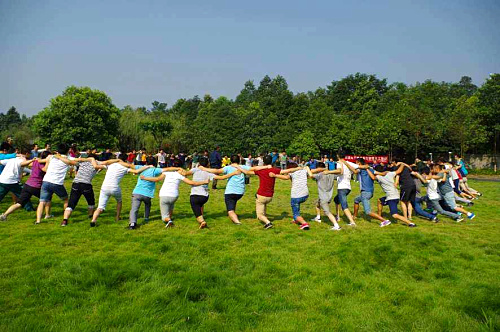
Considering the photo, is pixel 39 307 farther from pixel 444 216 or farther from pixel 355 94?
pixel 355 94

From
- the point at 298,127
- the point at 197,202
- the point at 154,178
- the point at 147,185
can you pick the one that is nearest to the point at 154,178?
the point at 154,178

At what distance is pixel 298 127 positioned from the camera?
2299 inches

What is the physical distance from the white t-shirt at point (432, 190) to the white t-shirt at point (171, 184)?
8.33 m

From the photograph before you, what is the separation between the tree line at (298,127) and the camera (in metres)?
45.8

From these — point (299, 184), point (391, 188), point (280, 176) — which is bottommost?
point (391, 188)

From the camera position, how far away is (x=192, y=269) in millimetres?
6246

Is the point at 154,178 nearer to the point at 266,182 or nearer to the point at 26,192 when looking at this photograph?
the point at 266,182

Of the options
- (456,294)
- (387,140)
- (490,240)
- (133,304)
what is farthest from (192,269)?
(387,140)

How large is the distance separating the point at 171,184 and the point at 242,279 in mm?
4134

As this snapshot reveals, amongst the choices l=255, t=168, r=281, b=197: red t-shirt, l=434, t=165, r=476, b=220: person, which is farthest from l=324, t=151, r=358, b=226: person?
l=434, t=165, r=476, b=220: person

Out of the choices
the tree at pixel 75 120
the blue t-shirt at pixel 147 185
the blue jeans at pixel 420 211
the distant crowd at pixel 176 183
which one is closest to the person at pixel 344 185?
the distant crowd at pixel 176 183

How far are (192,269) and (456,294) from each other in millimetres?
4522

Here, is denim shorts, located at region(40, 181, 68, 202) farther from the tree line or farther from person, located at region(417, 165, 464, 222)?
the tree line

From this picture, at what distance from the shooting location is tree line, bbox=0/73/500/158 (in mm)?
45781
